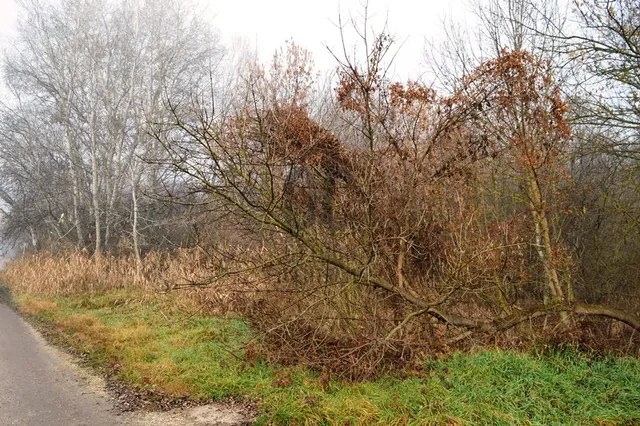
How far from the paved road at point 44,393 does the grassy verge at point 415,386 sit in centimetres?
61

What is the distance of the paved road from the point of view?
5375 millimetres

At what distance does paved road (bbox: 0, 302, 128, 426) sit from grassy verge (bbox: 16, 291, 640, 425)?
612 millimetres

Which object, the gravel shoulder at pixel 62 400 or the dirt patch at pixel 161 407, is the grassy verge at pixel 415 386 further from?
the gravel shoulder at pixel 62 400

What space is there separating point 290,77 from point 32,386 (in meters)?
6.88

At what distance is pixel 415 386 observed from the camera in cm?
520

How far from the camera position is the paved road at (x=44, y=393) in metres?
5.38

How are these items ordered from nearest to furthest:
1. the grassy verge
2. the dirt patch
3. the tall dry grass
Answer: the grassy verge < the dirt patch < the tall dry grass

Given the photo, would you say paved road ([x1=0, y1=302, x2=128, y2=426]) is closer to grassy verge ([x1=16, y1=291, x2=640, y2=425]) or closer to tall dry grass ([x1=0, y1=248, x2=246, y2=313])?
grassy verge ([x1=16, y1=291, x2=640, y2=425])

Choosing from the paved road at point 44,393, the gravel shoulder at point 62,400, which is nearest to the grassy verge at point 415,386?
the gravel shoulder at point 62,400

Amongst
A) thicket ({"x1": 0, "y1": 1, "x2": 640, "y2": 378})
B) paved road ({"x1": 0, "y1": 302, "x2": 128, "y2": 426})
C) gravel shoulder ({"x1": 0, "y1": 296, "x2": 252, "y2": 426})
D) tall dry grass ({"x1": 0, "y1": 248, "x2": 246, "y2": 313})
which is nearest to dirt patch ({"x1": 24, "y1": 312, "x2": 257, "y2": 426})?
gravel shoulder ({"x1": 0, "y1": 296, "x2": 252, "y2": 426})

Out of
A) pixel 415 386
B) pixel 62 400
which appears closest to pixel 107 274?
pixel 62 400

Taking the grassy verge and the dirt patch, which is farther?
the dirt patch

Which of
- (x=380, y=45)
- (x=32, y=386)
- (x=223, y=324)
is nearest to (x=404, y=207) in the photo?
(x=380, y=45)

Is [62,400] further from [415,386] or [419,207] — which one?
[419,207]
